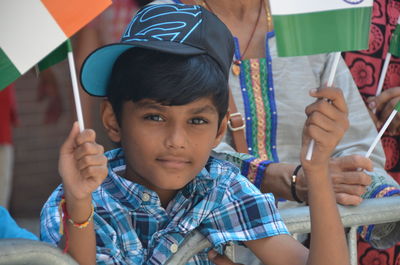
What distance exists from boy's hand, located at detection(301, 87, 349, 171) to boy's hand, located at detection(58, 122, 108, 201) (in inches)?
24.2

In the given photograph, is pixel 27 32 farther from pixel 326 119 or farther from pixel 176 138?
pixel 326 119

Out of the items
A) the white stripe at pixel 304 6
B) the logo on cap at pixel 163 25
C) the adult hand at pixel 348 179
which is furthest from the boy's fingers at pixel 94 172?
the adult hand at pixel 348 179

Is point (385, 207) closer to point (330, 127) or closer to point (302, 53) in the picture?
point (330, 127)

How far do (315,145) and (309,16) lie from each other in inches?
14.4

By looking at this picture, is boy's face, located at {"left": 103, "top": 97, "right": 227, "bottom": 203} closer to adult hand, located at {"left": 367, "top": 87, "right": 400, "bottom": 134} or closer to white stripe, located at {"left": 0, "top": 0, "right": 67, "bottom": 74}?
white stripe, located at {"left": 0, "top": 0, "right": 67, "bottom": 74}

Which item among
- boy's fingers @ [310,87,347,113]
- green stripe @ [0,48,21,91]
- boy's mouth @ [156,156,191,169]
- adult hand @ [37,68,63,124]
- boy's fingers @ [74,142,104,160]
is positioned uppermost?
green stripe @ [0,48,21,91]

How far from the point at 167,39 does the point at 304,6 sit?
41 cm

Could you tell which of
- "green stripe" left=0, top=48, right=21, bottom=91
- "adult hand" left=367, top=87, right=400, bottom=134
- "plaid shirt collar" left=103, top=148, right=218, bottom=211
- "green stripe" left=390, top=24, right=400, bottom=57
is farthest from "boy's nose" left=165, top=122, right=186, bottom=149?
"adult hand" left=367, top=87, right=400, bottom=134

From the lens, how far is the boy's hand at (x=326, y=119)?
2117 mm

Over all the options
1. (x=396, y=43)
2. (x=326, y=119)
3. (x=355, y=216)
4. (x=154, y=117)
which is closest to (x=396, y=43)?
(x=396, y=43)

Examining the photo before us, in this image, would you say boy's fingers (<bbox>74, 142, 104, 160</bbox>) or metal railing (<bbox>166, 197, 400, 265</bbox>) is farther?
metal railing (<bbox>166, 197, 400, 265</bbox>)

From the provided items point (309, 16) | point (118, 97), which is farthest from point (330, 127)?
point (118, 97)

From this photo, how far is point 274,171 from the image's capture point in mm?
2826

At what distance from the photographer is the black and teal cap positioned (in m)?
2.24
